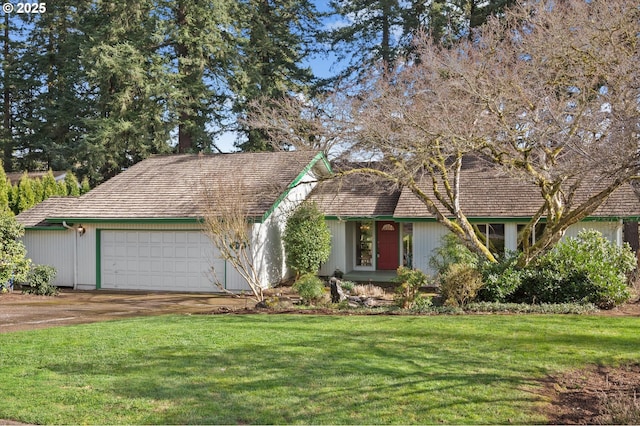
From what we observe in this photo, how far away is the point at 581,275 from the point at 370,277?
8.87 m

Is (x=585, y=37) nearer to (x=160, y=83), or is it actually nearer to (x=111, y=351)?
(x=111, y=351)

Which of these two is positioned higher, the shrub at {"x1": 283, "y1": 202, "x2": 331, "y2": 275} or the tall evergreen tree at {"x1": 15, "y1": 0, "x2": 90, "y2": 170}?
the tall evergreen tree at {"x1": 15, "y1": 0, "x2": 90, "y2": 170}

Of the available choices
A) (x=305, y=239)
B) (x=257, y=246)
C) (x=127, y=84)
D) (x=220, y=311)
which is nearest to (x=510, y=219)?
(x=305, y=239)

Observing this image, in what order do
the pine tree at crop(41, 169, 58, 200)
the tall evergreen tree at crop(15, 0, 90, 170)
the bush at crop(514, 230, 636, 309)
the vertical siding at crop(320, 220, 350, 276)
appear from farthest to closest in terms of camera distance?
the tall evergreen tree at crop(15, 0, 90, 170) → the pine tree at crop(41, 169, 58, 200) → the vertical siding at crop(320, 220, 350, 276) → the bush at crop(514, 230, 636, 309)

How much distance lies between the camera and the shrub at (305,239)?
18.9 metres

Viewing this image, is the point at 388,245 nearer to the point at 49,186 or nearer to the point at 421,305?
the point at 421,305

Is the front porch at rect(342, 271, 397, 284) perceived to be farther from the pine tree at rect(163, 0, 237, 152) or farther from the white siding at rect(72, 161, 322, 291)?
the pine tree at rect(163, 0, 237, 152)

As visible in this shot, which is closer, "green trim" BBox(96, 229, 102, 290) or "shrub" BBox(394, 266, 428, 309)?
"shrub" BBox(394, 266, 428, 309)

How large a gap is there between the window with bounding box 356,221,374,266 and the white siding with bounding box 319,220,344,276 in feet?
4.89

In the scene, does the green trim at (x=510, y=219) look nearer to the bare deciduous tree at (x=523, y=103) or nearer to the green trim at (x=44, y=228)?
the bare deciduous tree at (x=523, y=103)

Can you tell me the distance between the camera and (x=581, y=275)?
41.7 feet

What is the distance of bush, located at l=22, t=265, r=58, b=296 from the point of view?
17578 millimetres

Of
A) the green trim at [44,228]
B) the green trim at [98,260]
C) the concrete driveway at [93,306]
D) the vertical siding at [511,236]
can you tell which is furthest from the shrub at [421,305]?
the green trim at [44,228]

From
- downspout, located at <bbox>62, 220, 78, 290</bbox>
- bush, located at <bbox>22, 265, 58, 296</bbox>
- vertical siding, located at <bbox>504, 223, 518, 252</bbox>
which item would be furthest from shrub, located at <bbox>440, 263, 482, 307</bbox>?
downspout, located at <bbox>62, 220, 78, 290</bbox>
